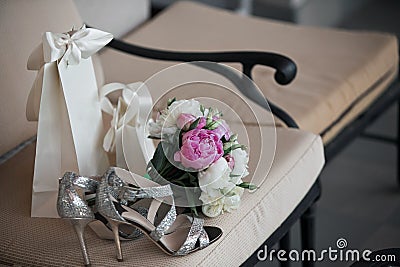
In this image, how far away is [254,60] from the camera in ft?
5.84

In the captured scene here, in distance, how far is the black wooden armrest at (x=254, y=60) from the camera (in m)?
1.73

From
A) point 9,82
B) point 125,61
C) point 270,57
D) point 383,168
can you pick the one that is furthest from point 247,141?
point 383,168

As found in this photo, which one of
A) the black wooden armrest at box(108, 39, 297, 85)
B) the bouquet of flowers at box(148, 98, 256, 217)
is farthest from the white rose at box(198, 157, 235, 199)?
the black wooden armrest at box(108, 39, 297, 85)

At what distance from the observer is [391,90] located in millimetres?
2180

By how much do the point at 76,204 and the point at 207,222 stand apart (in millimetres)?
245

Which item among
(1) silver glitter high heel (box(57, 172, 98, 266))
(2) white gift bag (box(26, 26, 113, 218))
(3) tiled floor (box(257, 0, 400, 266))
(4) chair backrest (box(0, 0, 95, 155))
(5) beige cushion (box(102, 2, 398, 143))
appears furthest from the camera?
(3) tiled floor (box(257, 0, 400, 266))

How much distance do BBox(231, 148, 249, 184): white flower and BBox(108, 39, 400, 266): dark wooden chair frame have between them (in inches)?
7.7

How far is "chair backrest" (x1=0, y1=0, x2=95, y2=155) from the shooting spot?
1.65 metres

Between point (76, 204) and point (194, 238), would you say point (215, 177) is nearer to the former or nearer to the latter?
point (194, 238)

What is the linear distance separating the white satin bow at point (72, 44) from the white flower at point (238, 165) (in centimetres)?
31

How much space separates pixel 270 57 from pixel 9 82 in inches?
21.2

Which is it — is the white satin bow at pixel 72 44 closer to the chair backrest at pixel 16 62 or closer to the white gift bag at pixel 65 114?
the white gift bag at pixel 65 114

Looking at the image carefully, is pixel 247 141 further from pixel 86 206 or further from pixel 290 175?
pixel 86 206

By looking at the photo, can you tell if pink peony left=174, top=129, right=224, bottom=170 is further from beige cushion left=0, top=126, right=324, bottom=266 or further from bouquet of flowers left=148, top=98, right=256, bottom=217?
beige cushion left=0, top=126, right=324, bottom=266
